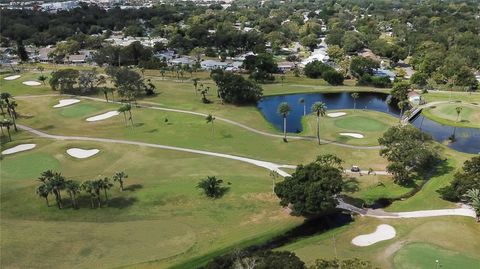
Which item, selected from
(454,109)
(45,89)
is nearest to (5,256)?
(45,89)

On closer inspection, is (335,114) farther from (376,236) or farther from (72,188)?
(72,188)

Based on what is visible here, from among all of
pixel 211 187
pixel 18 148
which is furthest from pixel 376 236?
pixel 18 148

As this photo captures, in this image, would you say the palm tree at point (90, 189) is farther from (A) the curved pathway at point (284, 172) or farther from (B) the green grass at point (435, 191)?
(B) the green grass at point (435, 191)

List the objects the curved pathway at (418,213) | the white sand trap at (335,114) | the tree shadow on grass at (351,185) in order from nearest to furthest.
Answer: the curved pathway at (418,213) < the tree shadow on grass at (351,185) < the white sand trap at (335,114)

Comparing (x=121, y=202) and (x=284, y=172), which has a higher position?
(x=284, y=172)

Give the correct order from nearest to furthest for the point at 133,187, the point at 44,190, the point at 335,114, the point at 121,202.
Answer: the point at 44,190
the point at 121,202
the point at 133,187
the point at 335,114

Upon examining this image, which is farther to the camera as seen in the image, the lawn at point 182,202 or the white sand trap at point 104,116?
the white sand trap at point 104,116

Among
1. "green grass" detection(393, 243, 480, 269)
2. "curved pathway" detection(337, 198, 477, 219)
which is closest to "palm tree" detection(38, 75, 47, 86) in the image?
"curved pathway" detection(337, 198, 477, 219)

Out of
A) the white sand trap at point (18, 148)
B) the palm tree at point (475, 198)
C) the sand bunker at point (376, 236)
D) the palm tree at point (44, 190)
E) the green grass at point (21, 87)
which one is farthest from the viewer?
the green grass at point (21, 87)

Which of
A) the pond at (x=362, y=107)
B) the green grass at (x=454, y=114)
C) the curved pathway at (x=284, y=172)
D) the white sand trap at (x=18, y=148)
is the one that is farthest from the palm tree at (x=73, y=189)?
the green grass at (x=454, y=114)
